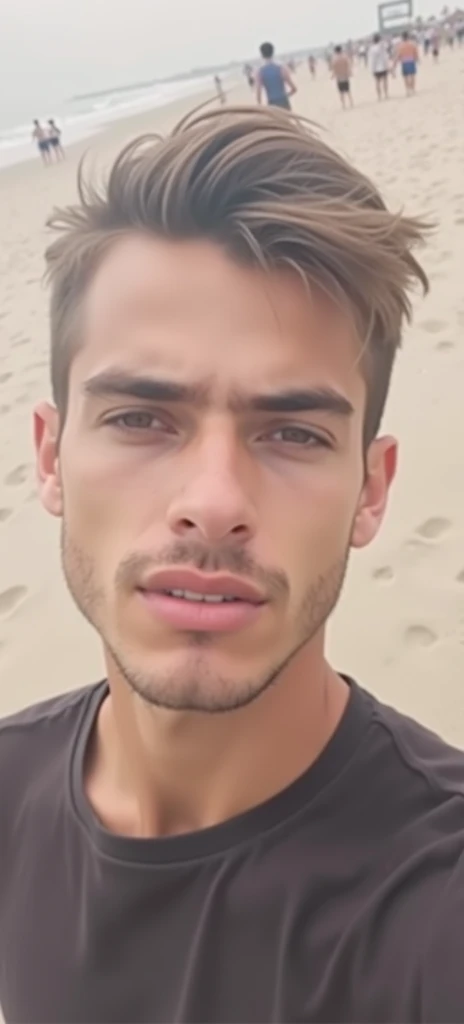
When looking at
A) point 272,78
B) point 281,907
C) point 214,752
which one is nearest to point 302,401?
point 214,752

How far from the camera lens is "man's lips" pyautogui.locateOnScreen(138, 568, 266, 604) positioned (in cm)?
98

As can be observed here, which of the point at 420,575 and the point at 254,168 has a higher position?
the point at 254,168

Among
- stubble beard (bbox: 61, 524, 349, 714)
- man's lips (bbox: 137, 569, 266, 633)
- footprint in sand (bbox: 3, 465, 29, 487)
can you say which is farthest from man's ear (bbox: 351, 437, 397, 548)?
footprint in sand (bbox: 3, 465, 29, 487)

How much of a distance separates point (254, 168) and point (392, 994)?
99cm

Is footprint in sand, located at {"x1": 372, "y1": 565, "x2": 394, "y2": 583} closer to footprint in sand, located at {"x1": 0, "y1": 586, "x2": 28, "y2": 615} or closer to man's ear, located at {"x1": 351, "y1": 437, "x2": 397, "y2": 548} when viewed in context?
footprint in sand, located at {"x1": 0, "y1": 586, "x2": 28, "y2": 615}

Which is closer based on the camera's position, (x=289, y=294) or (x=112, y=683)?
(x=289, y=294)

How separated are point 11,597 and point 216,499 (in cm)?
216

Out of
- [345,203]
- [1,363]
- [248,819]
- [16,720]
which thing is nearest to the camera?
[248,819]

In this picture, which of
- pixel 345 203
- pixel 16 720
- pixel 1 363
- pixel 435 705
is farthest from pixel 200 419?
pixel 1 363

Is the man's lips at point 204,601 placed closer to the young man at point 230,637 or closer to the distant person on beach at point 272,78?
the young man at point 230,637

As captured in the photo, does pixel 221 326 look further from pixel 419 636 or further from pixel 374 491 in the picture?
pixel 419 636

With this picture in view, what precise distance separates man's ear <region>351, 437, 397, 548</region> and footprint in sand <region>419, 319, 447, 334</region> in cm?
317

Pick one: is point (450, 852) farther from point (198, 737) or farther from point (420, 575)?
point (420, 575)

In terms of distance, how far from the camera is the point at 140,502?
1055 mm
